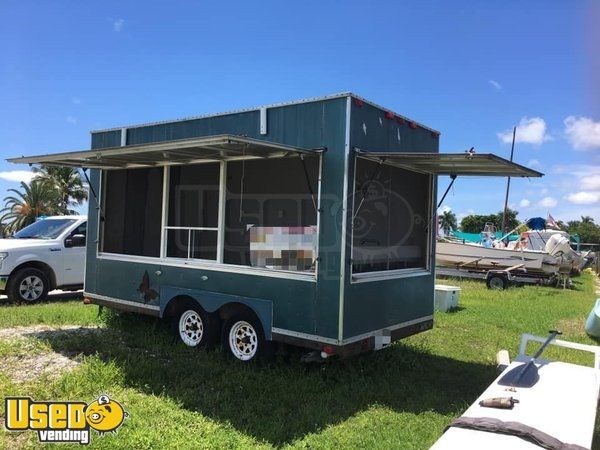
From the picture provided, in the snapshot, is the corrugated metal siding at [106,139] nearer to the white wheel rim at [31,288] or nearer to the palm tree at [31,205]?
the white wheel rim at [31,288]

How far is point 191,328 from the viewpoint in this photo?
6668 mm

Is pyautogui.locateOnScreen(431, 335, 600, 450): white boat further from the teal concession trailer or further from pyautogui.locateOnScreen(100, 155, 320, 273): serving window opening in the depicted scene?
pyautogui.locateOnScreen(100, 155, 320, 273): serving window opening

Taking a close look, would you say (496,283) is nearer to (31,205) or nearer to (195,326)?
(195,326)

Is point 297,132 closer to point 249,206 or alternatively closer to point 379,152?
point 379,152

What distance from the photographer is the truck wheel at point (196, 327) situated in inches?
250

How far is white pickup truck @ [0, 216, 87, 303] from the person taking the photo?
1023 cm

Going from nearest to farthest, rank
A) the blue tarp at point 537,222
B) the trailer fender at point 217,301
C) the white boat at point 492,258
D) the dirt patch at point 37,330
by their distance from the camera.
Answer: the trailer fender at point 217,301, the dirt patch at point 37,330, the white boat at point 492,258, the blue tarp at point 537,222

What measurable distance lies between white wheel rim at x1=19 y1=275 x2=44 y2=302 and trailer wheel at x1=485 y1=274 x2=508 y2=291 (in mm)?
13141

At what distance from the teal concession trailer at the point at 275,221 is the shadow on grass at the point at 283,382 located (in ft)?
1.30

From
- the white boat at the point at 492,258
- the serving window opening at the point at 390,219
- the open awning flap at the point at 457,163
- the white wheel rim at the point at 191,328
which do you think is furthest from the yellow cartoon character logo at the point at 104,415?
the white boat at the point at 492,258

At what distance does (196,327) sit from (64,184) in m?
37.9

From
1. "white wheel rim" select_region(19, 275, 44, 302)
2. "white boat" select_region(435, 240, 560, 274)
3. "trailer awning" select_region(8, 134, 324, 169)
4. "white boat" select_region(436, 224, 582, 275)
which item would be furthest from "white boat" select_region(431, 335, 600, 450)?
"white boat" select_region(436, 224, 582, 275)

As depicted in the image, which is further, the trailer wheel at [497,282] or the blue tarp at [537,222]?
the blue tarp at [537,222]

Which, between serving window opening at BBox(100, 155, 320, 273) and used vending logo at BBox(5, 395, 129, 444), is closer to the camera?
used vending logo at BBox(5, 395, 129, 444)
